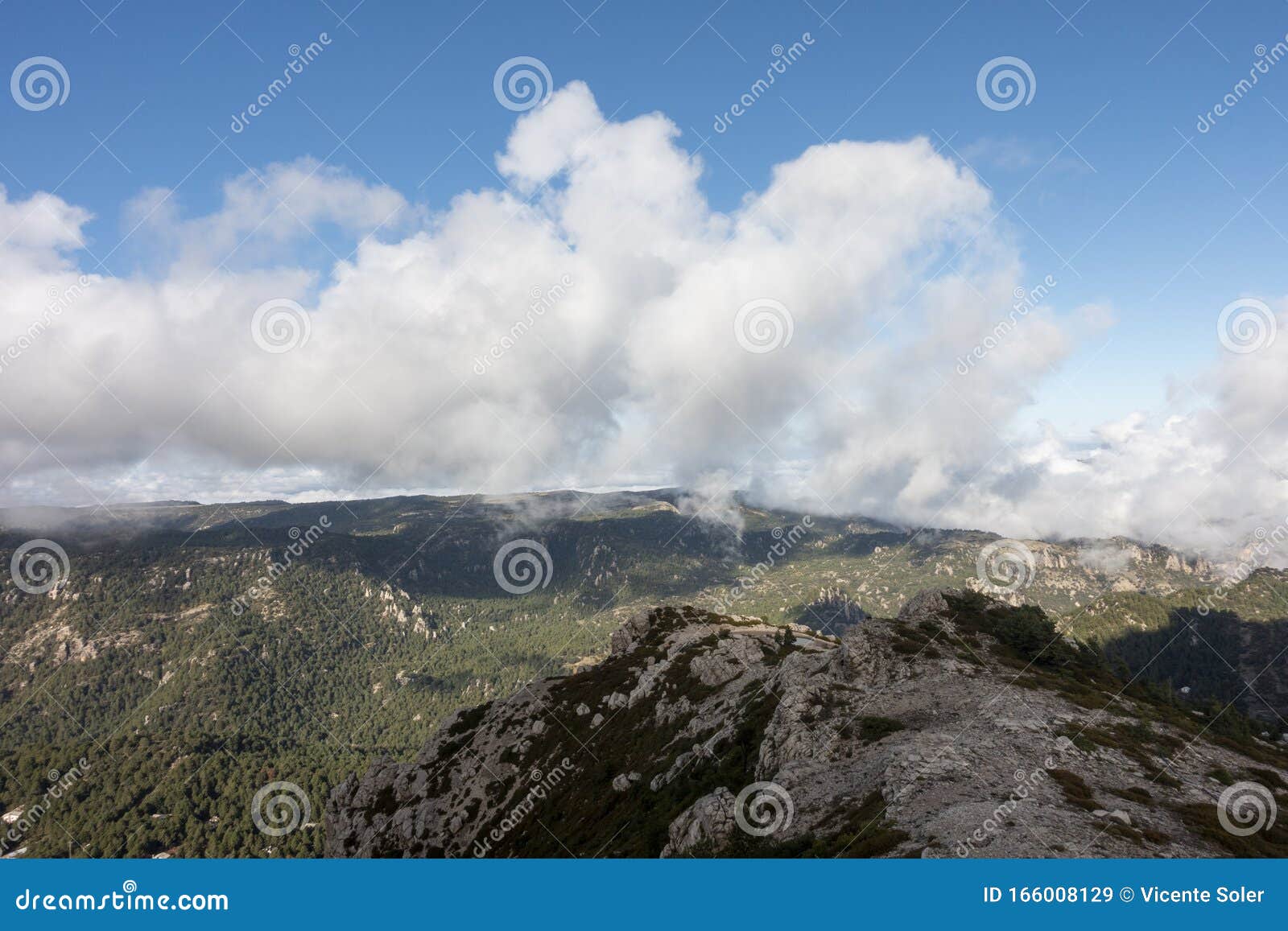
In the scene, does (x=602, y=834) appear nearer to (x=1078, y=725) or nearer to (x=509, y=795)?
(x=509, y=795)

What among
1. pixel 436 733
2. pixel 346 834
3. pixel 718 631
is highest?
pixel 718 631

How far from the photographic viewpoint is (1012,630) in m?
68.4

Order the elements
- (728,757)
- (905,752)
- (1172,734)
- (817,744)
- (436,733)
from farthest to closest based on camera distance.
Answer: (436,733) < (728,757) < (1172,734) < (817,744) < (905,752)

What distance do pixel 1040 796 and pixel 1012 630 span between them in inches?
1672

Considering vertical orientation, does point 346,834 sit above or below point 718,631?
below

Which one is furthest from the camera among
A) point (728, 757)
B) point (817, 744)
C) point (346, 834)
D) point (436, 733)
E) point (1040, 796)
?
point (436, 733)

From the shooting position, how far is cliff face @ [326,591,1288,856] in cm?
3080

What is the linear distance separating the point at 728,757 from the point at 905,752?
19354 mm

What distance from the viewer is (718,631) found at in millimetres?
111312

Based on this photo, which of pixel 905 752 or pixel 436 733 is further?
pixel 436 733

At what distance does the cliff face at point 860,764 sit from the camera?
30797mm

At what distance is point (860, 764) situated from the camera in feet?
131

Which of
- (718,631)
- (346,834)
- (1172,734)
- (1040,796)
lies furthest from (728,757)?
(346,834)

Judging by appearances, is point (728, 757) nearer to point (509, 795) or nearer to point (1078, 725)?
point (1078, 725)
